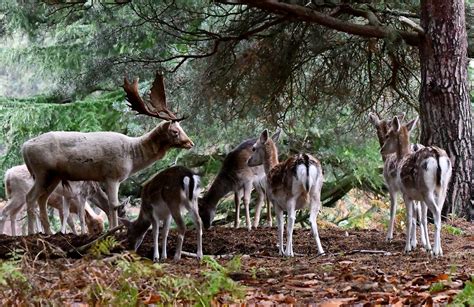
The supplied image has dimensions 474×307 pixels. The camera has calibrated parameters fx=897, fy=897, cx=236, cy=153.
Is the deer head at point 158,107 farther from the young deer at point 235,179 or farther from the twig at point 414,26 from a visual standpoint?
the twig at point 414,26

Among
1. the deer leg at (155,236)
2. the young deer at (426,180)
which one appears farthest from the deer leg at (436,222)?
the deer leg at (155,236)

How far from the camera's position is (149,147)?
38.4 feet

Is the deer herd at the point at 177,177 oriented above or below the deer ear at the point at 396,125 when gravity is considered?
below

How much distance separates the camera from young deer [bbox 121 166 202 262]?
920 cm

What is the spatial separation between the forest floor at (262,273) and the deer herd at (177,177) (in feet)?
1.37

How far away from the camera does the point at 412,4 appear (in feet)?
42.8

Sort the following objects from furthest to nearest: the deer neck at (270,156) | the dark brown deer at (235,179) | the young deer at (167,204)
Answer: the dark brown deer at (235,179)
the deer neck at (270,156)
the young deer at (167,204)

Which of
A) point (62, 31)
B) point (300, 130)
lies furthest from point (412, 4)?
point (62, 31)

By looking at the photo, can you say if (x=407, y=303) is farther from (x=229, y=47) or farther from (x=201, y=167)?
(x=201, y=167)

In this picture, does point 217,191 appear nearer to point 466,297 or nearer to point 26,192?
point 26,192

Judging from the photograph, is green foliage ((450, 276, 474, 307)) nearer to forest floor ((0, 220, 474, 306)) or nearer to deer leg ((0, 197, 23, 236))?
forest floor ((0, 220, 474, 306))

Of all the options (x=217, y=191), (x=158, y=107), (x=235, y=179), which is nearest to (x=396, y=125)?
(x=158, y=107)

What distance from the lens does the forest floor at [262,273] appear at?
4.37m

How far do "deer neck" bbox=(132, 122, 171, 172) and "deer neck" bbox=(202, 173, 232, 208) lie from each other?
101cm
